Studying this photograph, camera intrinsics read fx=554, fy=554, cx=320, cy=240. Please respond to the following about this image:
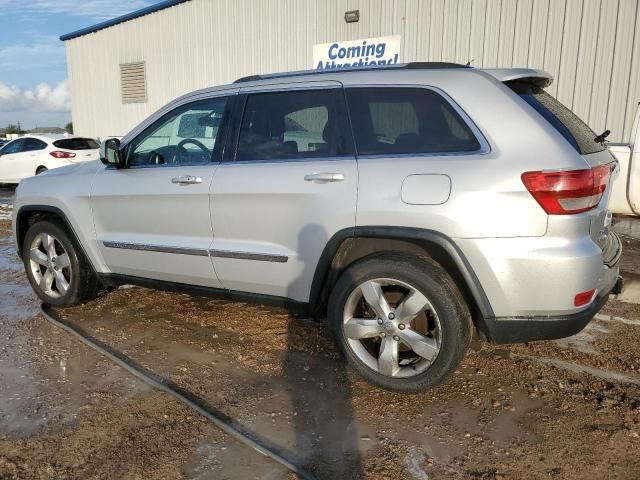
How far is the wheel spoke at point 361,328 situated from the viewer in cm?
320

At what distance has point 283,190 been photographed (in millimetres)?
3346

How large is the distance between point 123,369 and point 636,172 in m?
6.69

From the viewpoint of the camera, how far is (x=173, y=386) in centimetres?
339

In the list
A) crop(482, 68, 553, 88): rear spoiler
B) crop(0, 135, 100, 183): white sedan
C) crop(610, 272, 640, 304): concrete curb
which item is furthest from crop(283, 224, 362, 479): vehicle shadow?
crop(0, 135, 100, 183): white sedan

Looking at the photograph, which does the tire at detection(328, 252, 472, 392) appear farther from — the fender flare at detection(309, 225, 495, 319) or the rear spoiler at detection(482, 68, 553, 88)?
the rear spoiler at detection(482, 68, 553, 88)

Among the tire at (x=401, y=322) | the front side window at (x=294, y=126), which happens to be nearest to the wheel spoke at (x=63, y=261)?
the front side window at (x=294, y=126)

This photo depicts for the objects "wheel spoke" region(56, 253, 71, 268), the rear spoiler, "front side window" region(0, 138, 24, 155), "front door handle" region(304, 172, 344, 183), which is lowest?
"wheel spoke" region(56, 253, 71, 268)

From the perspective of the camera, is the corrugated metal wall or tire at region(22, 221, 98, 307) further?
the corrugated metal wall

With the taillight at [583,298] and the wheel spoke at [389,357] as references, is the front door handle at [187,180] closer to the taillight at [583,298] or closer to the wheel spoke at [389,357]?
the wheel spoke at [389,357]

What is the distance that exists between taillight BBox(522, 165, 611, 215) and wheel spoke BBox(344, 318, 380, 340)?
113cm

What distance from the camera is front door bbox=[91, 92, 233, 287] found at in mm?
3779

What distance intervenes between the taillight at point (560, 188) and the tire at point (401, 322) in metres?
0.65

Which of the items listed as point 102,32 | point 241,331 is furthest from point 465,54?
point 102,32

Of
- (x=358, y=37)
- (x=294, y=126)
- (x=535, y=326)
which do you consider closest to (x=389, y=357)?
(x=535, y=326)
